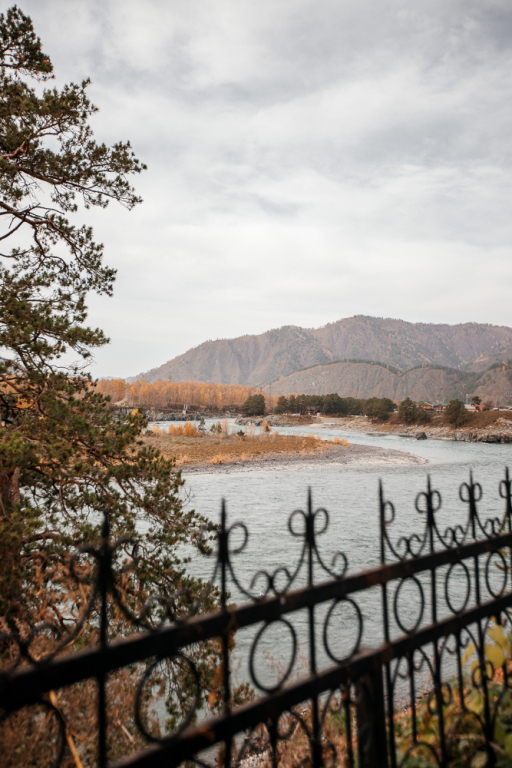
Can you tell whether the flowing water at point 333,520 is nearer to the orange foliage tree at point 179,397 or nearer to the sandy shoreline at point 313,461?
the sandy shoreline at point 313,461

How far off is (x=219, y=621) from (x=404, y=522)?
17.4m

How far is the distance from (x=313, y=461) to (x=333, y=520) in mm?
21205

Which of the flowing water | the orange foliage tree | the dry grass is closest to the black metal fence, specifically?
the flowing water

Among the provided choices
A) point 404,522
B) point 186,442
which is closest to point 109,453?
point 404,522

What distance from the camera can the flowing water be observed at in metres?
8.80

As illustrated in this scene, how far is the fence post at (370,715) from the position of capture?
6.22 feet

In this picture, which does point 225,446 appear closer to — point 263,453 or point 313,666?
point 263,453

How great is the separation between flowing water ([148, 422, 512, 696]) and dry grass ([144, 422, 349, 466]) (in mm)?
6707

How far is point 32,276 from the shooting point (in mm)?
6449

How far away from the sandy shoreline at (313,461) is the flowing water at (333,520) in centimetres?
120

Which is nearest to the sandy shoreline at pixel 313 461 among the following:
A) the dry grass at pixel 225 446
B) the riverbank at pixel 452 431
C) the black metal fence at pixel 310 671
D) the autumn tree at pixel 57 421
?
the dry grass at pixel 225 446

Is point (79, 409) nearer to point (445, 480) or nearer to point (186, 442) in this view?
point (445, 480)

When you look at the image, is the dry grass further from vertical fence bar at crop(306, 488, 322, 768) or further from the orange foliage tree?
the orange foliage tree

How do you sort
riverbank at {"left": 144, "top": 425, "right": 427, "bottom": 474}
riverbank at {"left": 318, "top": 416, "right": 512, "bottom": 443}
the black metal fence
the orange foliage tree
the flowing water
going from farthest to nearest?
the orange foliage tree → riverbank at {"left": 318, "top": 416, "right": 512, "bottom": 443} → riverbank at {"left": 144, "top": 425, "right": 427, "bottom": 474} → the flowing water → the black metal fence
